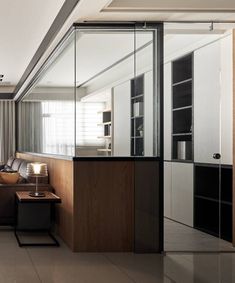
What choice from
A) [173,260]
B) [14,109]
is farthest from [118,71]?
[14,109]

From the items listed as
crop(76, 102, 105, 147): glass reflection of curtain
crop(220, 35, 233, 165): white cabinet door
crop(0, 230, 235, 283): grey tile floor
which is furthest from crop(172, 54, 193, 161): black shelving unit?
crop(0, 230, 235, 283): grey tile floor

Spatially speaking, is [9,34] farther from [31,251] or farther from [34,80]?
[31,251]

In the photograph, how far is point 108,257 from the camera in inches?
180

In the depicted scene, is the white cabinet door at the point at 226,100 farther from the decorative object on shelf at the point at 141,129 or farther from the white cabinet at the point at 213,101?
the decorative object on shelf at the point at 141,129

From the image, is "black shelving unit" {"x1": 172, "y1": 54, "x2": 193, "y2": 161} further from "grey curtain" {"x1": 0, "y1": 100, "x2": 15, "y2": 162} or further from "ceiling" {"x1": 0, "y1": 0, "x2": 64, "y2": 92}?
"grey curtain" {"x1": 0, "y1": 100, "x2": 15, "y2": 162}

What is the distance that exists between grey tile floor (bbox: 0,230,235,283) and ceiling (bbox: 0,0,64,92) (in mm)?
2425

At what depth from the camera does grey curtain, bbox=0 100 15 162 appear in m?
11.8

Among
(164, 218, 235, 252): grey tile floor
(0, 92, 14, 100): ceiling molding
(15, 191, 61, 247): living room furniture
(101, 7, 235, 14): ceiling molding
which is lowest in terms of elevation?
(164, 218, 235, 252): grey tile floor

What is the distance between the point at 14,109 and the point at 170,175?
20.1 feet

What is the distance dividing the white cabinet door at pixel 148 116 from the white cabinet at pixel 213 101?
101 cm

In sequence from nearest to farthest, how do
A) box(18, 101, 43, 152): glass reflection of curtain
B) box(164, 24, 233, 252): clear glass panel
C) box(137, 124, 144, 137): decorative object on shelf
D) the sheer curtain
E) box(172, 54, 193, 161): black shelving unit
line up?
box(137, 124, 144, 137): decorative object on shelf < box(164, 24, 233, 252): clear glass panel < the sheer curtain < box(172, 54, 193, 161): black shelving unit < box(18, 101, 43, 152): glass reflection of curtain

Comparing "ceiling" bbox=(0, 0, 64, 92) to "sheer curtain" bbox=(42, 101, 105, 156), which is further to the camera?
"sheer curtain" bbox=(42, 101, 105, 156)

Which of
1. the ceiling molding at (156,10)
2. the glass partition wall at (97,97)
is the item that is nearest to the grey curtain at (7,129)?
the glass partition wall at (97,97)

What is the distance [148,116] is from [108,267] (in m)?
1.51
